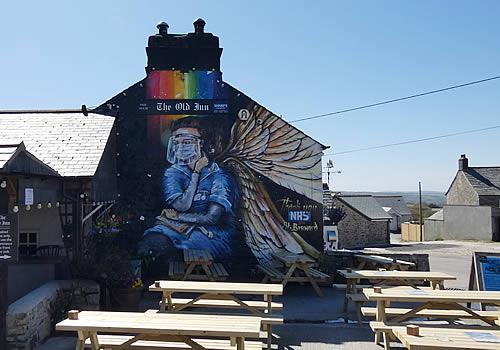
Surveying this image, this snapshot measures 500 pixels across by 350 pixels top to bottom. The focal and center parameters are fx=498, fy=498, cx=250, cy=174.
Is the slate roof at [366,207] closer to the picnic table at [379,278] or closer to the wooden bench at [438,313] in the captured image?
the picnic table at [379,278]

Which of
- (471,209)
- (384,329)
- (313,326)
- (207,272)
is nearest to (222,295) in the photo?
(313,326)

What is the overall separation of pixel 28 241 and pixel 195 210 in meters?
3.86

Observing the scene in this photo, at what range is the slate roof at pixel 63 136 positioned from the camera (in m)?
9.68

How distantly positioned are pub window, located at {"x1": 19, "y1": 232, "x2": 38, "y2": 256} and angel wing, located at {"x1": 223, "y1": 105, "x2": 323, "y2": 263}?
4.78 m

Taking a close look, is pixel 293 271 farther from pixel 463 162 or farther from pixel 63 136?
pixel 463 162

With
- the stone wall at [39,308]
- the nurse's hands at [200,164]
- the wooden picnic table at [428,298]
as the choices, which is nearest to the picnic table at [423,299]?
the wooden picnic table at [428,298]

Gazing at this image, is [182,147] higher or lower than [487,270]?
higher

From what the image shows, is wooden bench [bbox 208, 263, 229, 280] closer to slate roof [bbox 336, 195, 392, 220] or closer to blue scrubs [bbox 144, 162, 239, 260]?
blue scrubs [bbox 144, 162, 239, 260]

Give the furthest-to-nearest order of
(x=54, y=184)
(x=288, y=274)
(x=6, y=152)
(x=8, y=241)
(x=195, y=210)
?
(x=195, y=210) → (x=288, y=274) → (x=54, y=184) → (x=6, y=152) → (x=8, y=241)

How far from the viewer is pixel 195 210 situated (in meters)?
12.4

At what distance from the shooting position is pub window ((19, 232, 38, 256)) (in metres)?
11.0

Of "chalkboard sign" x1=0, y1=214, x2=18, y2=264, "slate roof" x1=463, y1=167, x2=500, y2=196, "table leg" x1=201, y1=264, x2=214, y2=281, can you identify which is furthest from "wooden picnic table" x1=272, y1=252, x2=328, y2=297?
"slate roof" x1=463, y1=167, x2=500, y2=196

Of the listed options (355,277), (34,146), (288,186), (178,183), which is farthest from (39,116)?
(355,277)

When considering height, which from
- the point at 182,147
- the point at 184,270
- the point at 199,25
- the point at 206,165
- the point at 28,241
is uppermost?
the point at 199,25
